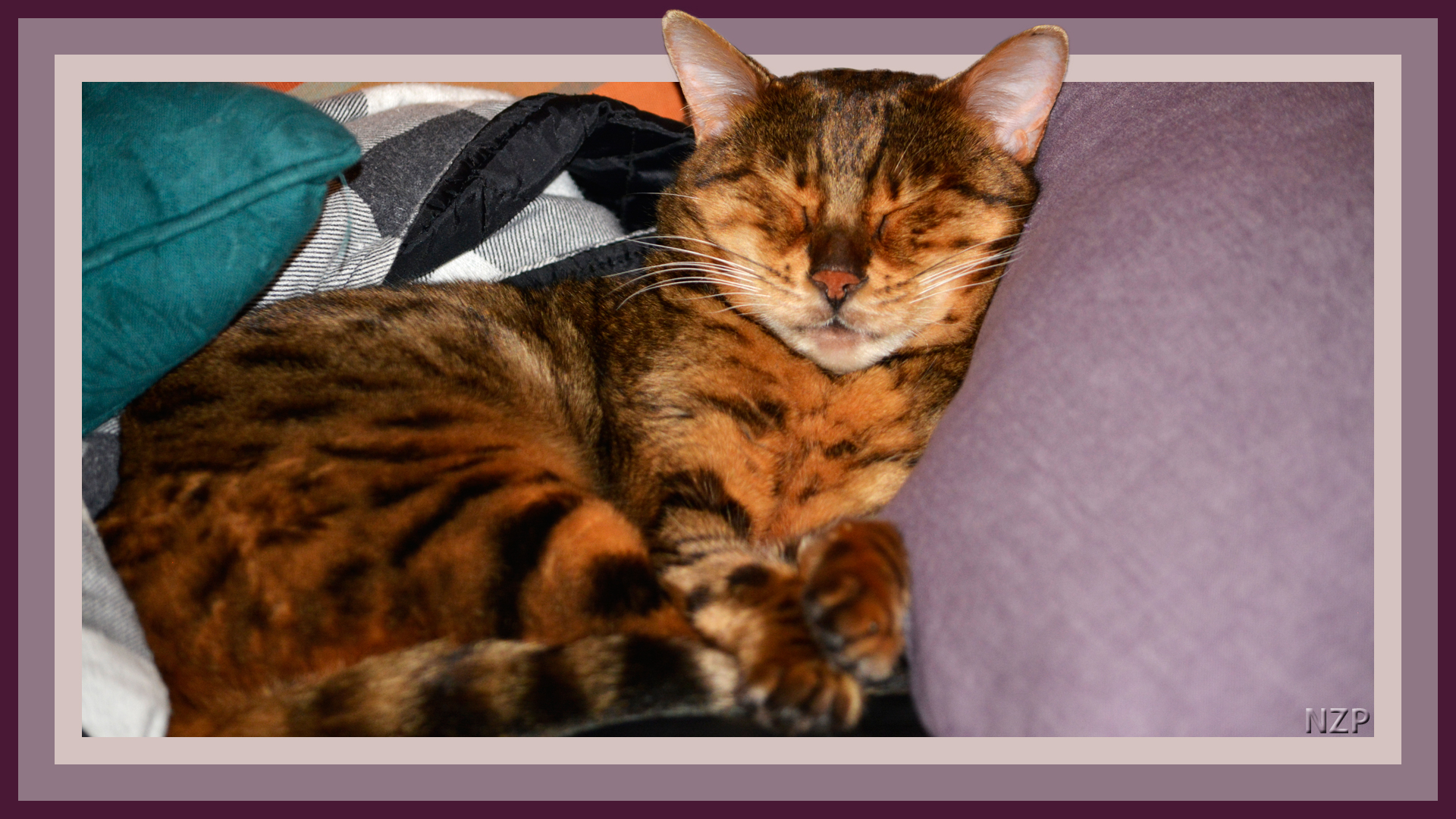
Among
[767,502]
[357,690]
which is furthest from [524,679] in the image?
[767,502]

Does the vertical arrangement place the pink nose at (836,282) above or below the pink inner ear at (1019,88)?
below

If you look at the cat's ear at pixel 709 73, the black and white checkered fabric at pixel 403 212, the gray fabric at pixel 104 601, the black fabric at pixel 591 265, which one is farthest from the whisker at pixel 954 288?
the gray fabric at pixel 104 601

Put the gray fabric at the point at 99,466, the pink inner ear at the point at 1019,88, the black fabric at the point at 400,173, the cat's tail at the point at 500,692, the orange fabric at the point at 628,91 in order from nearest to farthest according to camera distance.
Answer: the cat's tail at the point at 500,692 < the gray fabric at the point at 99,466 < the pink inner ear at the point at 1019,88 < the black fabric at the point at 400,173 < the orange fabric at the point at 628,91

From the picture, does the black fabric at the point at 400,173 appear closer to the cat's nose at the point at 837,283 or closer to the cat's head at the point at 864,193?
the cat's head at the point at 864,193

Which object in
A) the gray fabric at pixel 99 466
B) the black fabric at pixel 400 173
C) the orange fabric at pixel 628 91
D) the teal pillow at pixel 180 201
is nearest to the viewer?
the teal pillow at pixel 180 201

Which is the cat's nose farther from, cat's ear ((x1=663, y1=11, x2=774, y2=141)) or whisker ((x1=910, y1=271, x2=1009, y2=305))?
cat's ear ((x1=663, y1=11, x2=774, y2=141))

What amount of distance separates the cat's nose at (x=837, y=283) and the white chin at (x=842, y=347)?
81 mm

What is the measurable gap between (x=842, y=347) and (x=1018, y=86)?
60 centimetres

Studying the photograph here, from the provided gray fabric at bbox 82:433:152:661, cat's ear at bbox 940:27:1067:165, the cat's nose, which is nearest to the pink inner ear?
cat's ear at bbox 940:27:1067:165

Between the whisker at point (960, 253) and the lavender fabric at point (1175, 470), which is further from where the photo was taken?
the whisker at point (960, 253)

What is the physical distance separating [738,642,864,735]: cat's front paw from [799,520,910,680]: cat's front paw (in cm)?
3

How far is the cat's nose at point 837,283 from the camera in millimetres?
1598

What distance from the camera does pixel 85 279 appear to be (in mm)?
1429

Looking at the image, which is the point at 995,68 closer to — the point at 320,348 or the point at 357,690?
the point at 320,348
